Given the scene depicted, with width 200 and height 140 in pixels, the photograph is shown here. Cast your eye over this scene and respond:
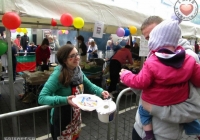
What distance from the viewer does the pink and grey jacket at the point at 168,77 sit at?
127 centimetres

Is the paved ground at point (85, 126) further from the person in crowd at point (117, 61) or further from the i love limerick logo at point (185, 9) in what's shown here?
the i love limerick logo at point (185, 9)

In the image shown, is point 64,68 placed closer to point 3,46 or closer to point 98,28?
point 3,46

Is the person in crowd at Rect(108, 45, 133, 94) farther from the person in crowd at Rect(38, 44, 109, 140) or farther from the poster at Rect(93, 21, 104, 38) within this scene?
the person in crowd at Rect(38, 44, 109, 140)

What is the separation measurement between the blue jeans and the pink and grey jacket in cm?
19

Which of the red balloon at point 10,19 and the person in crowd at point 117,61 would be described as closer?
the red balloon at point 10,19

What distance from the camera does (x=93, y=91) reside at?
7.34 feet

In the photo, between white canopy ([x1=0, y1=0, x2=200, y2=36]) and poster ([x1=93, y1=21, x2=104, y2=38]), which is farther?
poster ([x1=93, y1=21, x2=104, y2=38])

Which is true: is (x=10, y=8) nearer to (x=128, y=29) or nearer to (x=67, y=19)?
(x=67, y=19)

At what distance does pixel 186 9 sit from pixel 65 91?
3093 mm

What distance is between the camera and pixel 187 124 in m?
1.49

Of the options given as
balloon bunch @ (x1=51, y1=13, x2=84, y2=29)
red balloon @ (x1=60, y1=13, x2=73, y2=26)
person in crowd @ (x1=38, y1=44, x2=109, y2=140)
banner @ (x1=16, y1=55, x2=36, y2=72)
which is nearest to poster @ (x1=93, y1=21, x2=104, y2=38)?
balloon bunch @ (x1=51, y1=13, x2=84, y2=29)

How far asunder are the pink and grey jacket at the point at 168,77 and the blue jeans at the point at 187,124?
0.63ft

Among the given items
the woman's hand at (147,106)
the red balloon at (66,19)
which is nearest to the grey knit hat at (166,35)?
the woman's hand at (147,106)

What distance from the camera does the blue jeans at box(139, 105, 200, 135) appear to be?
57.6 inches
